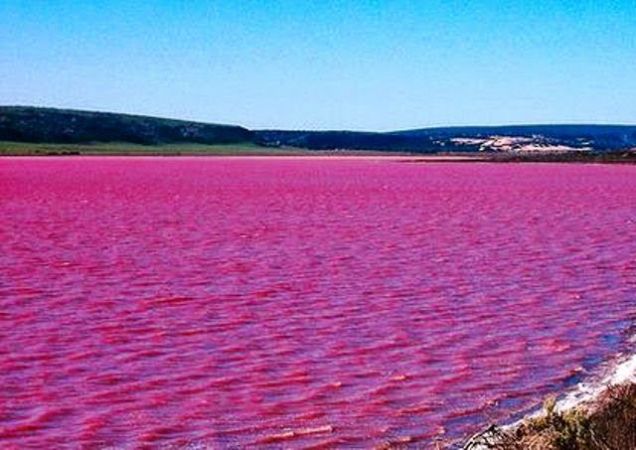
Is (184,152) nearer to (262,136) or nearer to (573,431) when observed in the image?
(262,136)

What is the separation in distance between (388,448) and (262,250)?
1120 cm

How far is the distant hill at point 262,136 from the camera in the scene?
15988cm

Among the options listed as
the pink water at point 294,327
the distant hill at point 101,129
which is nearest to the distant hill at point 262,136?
the distant hill at point 101,129

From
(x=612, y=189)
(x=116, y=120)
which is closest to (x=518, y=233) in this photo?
(x=612, y=189)

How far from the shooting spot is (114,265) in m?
15.5

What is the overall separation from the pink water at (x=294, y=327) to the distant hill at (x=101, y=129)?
13968cm

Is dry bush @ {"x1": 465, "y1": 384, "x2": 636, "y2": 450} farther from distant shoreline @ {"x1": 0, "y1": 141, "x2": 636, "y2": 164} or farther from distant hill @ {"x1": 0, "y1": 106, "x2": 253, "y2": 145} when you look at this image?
distant hill @ {"x1": 0, "y1": 106, "x2": 253, "y2": 145}

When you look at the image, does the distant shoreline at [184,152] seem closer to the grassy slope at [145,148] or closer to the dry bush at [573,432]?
the grassy slope at [145,148]

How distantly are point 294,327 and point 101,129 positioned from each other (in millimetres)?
160563

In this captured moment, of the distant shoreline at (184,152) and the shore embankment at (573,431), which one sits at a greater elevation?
the shore embankment at (573,431)

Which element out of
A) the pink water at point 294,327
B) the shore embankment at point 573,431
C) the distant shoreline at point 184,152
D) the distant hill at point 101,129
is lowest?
the distant shoreline at point 184,152

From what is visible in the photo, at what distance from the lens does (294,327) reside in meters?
10.6

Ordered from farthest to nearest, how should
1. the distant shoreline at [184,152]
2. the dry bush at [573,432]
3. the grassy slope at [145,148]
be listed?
1. the grassy slope at [145,148]
2. the distant shoreline at [184,152]
3. the dry bush at [573,432]

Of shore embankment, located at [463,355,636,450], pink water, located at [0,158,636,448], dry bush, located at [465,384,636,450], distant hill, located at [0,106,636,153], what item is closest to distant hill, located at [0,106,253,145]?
distant hill, located at [0,106,636,153]
